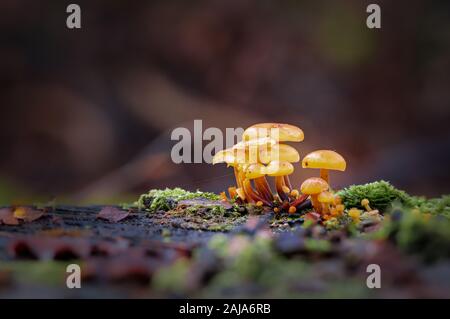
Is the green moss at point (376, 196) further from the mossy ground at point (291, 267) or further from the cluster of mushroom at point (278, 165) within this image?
the mossy ground at point (291, 267)

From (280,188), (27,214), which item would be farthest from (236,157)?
(27,214)

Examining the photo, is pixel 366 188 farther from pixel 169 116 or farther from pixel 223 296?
pixel 169 116

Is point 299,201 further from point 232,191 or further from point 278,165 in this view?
point 232,191

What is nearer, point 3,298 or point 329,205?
point 3,298
